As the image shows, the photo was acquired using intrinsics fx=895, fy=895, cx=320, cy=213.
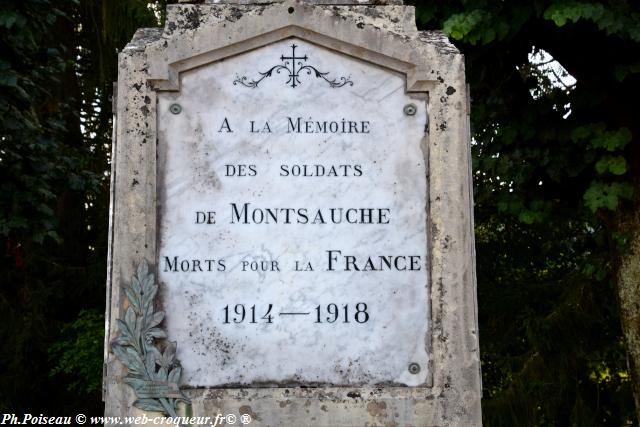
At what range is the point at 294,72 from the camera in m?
3.52

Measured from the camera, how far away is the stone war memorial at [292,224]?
3277mm

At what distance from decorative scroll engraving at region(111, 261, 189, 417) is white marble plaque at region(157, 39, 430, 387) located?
0.20 ft

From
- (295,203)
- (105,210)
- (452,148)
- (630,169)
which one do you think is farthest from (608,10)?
(105,210)

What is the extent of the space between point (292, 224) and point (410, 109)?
25.3 inches

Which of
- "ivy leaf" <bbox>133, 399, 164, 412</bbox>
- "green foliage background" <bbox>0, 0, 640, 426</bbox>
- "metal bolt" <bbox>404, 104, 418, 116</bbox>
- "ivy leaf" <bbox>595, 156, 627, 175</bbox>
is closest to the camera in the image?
"ivy leaf" <bbox>133, 399, 164, 412</bbox>

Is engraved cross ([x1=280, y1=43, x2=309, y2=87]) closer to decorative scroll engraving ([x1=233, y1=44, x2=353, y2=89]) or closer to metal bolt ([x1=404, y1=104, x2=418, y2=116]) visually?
decorative scroll engraving ([x1=233, y1=44, x2=353, y2=89])

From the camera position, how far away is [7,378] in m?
8.62

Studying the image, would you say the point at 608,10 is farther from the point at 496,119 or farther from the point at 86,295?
the point at 86,295

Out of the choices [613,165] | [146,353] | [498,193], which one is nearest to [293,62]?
[146,353]

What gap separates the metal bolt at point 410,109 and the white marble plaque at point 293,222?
0.5 inches

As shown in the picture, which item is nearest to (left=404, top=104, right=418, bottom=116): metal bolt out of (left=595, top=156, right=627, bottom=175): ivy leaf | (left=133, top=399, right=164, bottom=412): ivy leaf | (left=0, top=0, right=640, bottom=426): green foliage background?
(left=133, top=399, right=164, bottom=412): ivy leaf

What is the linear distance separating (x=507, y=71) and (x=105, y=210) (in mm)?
5292

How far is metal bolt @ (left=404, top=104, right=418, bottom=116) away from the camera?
3.47 meters

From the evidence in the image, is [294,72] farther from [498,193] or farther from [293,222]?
[498,193]
